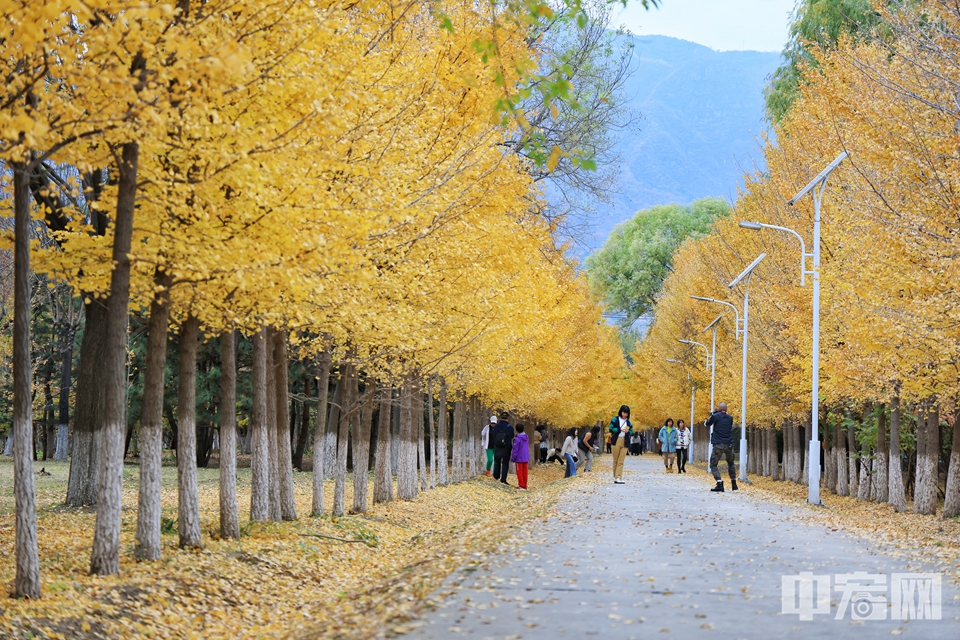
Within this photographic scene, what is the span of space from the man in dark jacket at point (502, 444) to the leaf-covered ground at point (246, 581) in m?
11.4

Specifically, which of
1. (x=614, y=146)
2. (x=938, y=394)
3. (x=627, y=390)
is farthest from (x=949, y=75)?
(x=627, y=390)

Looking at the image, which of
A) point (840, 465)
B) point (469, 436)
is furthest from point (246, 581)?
point (469, 436)

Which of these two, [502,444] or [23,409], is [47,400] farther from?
[23,409]

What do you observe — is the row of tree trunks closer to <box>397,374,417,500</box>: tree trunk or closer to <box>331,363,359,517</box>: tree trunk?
<box>331,363,359,517</box>: tree trunk

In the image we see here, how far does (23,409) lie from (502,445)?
2157 centimetres

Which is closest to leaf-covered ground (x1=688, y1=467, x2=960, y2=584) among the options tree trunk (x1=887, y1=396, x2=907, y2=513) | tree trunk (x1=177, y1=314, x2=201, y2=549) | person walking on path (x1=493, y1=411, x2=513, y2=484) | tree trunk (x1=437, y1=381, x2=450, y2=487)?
tree trunk (x1=887, y1=396, x2=907, y2=513)

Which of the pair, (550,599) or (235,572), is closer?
(550,599)

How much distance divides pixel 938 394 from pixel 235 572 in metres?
12.3

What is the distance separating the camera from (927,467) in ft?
68.1

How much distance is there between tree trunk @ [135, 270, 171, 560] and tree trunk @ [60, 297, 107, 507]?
5818mm

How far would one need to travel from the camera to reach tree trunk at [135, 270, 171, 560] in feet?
35.7

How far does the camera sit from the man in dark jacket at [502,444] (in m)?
29.0

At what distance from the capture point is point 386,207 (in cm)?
1104

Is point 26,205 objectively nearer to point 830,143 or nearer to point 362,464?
point 362,464
